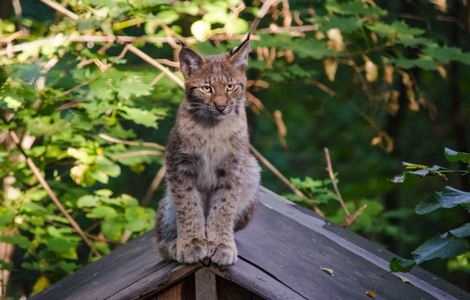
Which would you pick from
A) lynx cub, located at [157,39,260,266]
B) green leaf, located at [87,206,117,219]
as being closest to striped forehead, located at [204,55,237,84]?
lynx cub, located at [157,39,260,266]

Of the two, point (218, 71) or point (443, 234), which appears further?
point (218, 71)

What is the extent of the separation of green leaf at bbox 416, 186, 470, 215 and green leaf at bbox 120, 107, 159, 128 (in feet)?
9.12

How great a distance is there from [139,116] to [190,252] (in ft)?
7.95

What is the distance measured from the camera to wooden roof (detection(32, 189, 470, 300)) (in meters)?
3.97

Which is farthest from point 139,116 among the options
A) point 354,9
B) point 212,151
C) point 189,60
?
point 354,9

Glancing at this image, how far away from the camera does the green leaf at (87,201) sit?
641cm

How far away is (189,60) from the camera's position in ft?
15.0

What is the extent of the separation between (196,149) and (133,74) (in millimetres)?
1943

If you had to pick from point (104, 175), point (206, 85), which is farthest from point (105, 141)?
point (206, 85)

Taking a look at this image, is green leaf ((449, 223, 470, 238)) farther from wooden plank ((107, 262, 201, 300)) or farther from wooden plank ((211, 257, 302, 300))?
wooden plank ((107, 262, 201, 300))

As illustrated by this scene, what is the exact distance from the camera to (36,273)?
6.98 metres

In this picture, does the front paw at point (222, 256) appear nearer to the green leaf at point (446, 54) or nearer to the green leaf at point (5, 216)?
the green leaf at point (5, 216)

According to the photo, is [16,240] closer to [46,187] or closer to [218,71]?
[46,187]

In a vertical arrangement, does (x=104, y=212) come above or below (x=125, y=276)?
below
